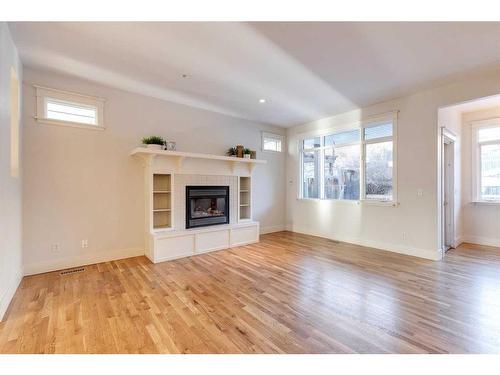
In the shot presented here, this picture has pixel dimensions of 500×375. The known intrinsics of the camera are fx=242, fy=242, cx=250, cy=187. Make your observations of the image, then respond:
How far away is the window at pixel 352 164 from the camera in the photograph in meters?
4.75

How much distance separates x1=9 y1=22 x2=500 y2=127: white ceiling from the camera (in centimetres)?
251

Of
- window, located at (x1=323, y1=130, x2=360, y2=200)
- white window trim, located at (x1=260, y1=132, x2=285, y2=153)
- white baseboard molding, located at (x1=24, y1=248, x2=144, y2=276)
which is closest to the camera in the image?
white baseboard molding, located at (x1=24, y1=248, x2=144, y2=276)

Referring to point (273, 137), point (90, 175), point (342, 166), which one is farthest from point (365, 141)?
point (90, 175)

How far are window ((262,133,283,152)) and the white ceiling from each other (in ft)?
6.38

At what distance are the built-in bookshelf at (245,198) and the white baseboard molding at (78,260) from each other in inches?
89.5

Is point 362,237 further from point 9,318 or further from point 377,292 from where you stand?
point 9,318

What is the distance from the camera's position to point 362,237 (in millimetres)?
5082

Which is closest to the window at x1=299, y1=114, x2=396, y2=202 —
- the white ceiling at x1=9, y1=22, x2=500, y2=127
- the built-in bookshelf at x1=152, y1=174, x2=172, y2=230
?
the white ceiling at x1=9, y1=22, x2=500, y2=127

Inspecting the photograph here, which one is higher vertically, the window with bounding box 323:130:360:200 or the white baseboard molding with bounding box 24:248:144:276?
the window with bounding box 323:130:360:200

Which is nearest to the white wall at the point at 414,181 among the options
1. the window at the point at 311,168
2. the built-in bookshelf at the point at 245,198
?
the window at the point at 311,168

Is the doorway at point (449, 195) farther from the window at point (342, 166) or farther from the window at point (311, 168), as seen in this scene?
the window at point (311, 168)

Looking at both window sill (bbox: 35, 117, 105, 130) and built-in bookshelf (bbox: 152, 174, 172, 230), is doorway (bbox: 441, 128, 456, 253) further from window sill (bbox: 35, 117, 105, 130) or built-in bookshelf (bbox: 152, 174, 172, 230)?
window sill (bbox: 35, 117, 105, 130)
